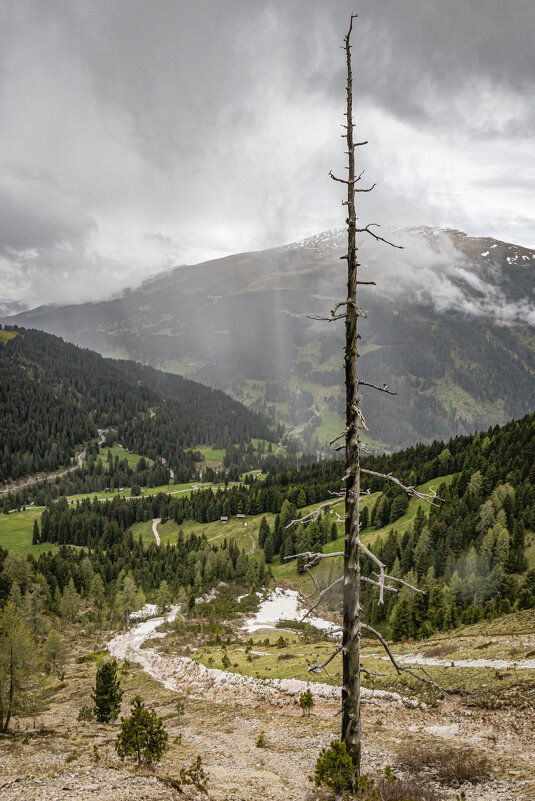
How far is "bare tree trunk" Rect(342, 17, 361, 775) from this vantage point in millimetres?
11758

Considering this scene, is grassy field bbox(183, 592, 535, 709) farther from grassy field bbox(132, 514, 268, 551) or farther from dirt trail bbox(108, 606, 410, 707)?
grassy field bbox(132, 514, 268, 551)

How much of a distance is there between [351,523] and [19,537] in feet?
647

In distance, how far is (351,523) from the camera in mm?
12070

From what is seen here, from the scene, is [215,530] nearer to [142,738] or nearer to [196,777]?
[142,738]

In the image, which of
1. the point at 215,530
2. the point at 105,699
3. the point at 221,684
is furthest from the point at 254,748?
the point at 215,530

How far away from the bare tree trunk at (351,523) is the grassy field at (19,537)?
17238 centimetres

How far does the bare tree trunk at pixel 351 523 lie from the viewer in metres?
11.8

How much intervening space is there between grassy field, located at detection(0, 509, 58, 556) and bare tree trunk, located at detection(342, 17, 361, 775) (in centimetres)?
17238

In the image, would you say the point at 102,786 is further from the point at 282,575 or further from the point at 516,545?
the point at 282,575

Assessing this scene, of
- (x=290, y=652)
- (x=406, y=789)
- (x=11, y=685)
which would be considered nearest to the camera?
(x=406, y=789)

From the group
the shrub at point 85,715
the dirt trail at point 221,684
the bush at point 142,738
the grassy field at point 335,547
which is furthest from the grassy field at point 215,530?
the bush at point 142,738

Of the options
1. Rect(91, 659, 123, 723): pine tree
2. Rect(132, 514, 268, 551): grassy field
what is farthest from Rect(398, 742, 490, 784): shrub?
Rect(132, 514, 268, 551): grassy field

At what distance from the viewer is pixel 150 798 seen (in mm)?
16359

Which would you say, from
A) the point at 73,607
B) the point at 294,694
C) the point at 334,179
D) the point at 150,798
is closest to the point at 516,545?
the point at 294,694
